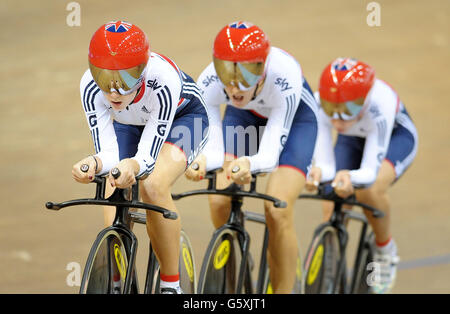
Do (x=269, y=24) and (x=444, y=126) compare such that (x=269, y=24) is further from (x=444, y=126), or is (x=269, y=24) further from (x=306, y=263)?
(x=306, y=263)

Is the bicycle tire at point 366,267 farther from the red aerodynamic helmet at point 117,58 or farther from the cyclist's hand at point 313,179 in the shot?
the red aerodynamic helmet at point 117,58

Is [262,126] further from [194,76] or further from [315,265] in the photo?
[194,76]

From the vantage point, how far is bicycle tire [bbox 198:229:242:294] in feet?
12.3

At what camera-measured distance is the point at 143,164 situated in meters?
3.06

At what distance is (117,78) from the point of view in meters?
3.04

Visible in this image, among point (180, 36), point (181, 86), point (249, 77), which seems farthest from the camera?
point (180, 36)

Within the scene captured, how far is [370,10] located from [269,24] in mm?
1773

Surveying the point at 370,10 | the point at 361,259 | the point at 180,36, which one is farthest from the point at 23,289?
the point at 370,10

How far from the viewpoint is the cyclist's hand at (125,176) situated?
2.92 metres

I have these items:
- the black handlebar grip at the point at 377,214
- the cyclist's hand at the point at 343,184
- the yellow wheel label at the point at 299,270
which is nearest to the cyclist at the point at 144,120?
the yellow wheel label at the point at 299,270

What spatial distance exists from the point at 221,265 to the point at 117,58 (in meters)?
1.29

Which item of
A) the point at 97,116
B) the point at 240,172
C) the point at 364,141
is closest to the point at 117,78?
the point at 97,116

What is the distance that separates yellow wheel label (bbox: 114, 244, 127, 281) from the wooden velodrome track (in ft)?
1.09

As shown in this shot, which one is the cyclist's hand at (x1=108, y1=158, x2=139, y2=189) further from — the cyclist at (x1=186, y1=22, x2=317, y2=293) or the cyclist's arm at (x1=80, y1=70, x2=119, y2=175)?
the cyclist at (x1=186, y1=22, x2=317, y2=293)
